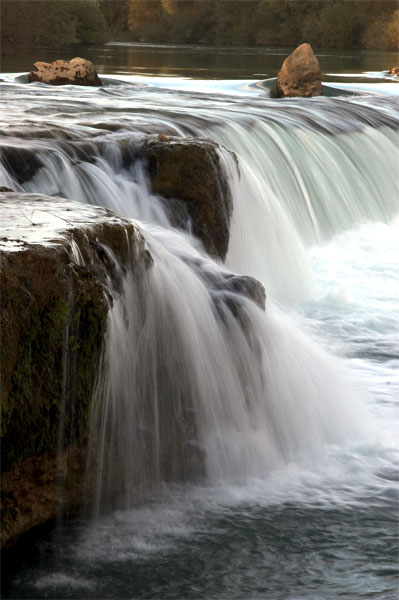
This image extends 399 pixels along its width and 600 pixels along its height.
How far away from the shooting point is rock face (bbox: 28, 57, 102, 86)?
1313 cm

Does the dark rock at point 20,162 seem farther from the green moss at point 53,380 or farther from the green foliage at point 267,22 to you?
the green foliage at point 267,22

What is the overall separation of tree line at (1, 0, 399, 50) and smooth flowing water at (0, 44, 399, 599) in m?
19.1

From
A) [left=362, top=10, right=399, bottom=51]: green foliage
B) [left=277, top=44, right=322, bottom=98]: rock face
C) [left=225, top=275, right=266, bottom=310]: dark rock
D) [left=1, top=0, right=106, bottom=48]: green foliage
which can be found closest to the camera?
[left=225, top=275, right=266, bottom=310]: dark rock

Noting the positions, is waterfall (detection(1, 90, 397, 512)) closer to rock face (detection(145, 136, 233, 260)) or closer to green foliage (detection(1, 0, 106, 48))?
rock face (detection(145, 136, 233, 260))

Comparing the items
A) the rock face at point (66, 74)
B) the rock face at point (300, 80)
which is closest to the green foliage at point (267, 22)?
the rock face at point (300, 80)

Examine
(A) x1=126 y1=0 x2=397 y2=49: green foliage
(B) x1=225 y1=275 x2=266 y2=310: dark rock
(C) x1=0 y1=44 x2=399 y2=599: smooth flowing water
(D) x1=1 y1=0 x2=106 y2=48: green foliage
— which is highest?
(A) x1=126 y1=0 x2=397 y2=49: green foliage

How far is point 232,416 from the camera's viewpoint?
12.6 ft

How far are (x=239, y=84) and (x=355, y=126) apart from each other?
6219 mm

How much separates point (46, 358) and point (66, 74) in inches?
436

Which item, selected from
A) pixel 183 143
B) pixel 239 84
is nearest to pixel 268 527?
pixel 183 143

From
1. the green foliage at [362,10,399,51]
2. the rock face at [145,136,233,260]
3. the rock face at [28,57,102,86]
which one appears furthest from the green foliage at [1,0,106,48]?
the rock face at [145,136,233,260]

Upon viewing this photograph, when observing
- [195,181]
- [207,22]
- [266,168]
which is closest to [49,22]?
[207,22]

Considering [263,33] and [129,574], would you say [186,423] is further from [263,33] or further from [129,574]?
[263,33]

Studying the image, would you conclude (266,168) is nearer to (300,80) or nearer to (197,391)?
(197,391)
